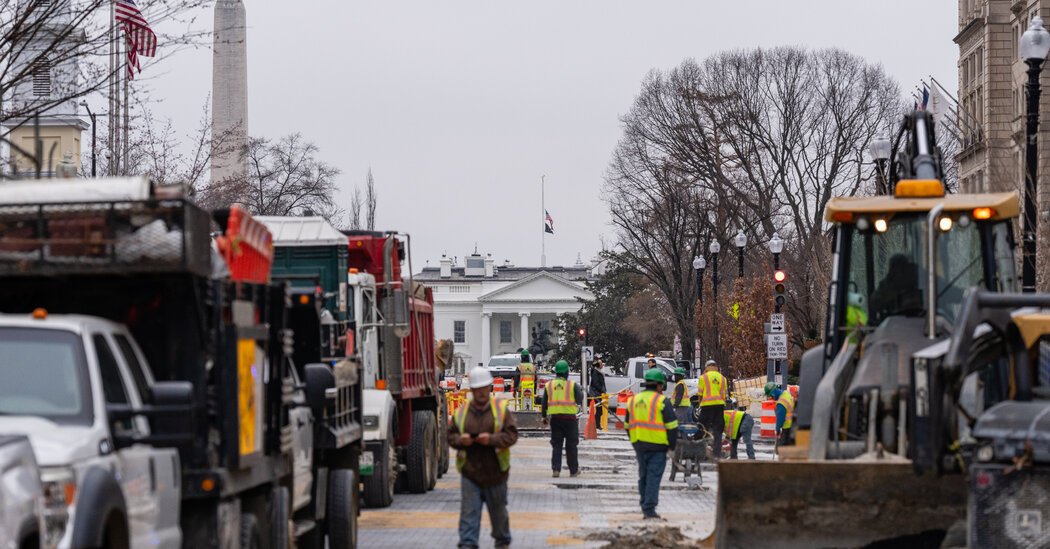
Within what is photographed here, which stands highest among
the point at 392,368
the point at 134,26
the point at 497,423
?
the point at 134,26

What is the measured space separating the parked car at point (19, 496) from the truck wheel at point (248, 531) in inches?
119

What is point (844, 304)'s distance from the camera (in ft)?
44.2

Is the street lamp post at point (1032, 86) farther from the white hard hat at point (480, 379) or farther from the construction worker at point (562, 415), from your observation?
the white hard hat at point (480, 379)

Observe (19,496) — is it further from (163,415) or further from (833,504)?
(833,504)

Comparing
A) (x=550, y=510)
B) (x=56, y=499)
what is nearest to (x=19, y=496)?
(x=56, y=499)

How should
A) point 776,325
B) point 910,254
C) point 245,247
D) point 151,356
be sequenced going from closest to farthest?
point 151,356, point 245,247, point 910,254, point 776,325

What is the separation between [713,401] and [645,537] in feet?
46.3

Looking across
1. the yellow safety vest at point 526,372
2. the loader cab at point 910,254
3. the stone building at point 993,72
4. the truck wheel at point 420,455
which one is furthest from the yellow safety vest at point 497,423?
the stone building at point 993,72

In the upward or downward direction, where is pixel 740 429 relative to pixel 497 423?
downward

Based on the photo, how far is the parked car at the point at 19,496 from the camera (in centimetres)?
670

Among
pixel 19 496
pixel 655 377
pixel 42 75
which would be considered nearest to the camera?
pixel 19 496

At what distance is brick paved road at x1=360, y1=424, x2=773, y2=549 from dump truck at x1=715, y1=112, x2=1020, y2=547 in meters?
4.13

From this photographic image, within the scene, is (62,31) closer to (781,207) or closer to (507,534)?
(507,534)

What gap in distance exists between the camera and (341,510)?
13648 mm
